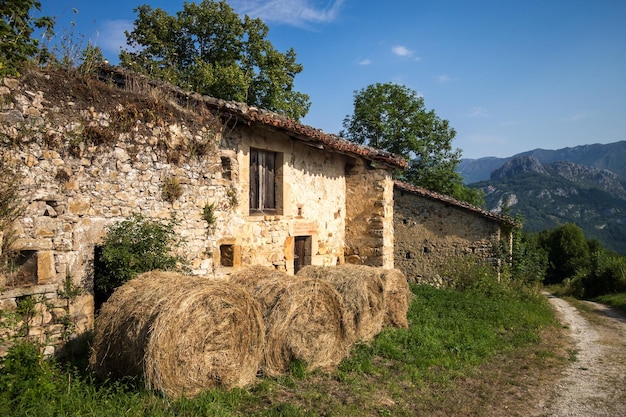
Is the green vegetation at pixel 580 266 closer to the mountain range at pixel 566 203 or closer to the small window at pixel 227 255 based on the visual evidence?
the small window at pixel 227 255

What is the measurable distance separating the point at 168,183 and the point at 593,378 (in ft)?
21.1

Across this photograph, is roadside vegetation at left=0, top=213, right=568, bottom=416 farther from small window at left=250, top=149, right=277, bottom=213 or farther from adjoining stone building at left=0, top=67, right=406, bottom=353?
small window at left=250, top=149, right=277, bottom=213

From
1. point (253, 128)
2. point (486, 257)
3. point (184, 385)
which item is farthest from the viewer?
point (486, 257)

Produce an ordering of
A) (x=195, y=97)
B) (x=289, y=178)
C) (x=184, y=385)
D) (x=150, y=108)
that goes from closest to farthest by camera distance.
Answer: (x=184, y=385) → (x=150, y=108) → (x=195, y=97) → (x=289, y=178)

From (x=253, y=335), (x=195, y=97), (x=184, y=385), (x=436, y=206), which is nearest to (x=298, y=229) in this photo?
(x=195, y=97)

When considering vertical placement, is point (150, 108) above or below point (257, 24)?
below

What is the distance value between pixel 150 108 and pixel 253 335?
347cm

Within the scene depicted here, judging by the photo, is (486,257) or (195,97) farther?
(486,257)

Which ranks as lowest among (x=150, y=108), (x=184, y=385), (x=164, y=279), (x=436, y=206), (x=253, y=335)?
(x=184, y=385)

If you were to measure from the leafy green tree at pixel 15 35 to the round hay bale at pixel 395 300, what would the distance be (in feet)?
18.6

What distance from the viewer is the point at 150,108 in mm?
5883

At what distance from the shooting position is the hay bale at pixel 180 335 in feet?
12.2

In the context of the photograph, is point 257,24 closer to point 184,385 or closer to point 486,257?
point 486,257

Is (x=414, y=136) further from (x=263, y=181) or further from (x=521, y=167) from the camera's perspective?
(x=521, y=167)
